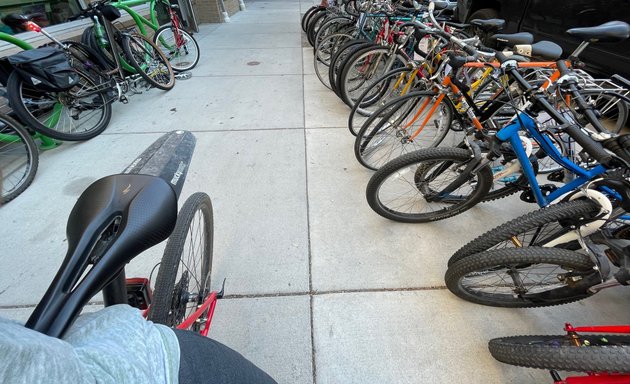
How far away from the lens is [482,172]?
1.91 metres

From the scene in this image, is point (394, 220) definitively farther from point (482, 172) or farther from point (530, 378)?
point (530, 378)

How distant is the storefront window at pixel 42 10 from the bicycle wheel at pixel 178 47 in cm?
118

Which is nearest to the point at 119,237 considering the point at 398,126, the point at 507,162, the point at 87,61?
the point at 507,162

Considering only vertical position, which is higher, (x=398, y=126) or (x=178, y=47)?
(x=178, y=47)

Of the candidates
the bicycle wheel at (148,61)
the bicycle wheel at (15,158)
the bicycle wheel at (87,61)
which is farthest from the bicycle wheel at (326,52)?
the bicycle wheel at (15,158)

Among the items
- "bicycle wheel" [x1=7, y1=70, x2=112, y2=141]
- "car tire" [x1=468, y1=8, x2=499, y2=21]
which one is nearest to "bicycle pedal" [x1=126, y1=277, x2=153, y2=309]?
"bicycle wheel" [x1=7, y1=70, x2=112, y2=141]

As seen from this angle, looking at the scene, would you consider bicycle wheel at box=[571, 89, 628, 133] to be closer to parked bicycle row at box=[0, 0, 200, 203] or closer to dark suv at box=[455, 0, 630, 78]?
dark suv at box=[455, 0, 630, 78]

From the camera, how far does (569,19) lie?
3588 mm

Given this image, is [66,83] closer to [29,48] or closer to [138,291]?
[29,48]

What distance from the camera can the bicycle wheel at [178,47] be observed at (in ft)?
16.8

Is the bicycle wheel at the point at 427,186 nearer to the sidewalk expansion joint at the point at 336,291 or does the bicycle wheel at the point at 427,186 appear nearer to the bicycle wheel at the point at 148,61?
the sidewalk expansion joint at the point at 336,291

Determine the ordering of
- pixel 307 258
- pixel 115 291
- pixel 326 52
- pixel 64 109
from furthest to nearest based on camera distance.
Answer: pixel 326 52 < pixel 64 109 < pixel 307 258 < pixel 115 291

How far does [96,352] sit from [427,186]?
2.29m

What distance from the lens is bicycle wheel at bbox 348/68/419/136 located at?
2.88 meters
